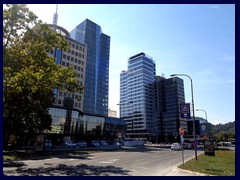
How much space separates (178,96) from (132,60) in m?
44.3

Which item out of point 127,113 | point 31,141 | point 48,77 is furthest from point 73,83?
point 127,113

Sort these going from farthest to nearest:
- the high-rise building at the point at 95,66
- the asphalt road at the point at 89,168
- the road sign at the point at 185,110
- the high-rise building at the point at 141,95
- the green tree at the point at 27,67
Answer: the high-rise building at the point at 141,95 < the high-rise building at the point at 95,66 < the road sign at the point at 185,110 < the green tree at the point at 27,67 < the asphalt road at the point at 89,168

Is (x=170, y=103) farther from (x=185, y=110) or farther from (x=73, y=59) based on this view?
(x=185, y=110)

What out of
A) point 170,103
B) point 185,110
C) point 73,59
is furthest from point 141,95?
point 185,110

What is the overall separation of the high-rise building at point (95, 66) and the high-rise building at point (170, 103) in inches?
2047

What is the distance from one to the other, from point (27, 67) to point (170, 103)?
166013 millimetres

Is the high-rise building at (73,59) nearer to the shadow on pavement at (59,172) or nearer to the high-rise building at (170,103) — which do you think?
the shadow on pavement at (59,172)

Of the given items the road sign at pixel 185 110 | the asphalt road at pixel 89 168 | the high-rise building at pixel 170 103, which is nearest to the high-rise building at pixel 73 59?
the asphalt road at pixel 89 168

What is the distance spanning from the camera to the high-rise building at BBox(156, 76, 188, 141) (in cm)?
16988

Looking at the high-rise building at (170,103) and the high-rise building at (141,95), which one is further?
the high-rise building at (141,95)

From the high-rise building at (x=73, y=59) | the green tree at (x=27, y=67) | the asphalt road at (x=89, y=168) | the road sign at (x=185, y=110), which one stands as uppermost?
the high-rise building at (x=73, y=59)

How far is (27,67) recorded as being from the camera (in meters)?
18.4

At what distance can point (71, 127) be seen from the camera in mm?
64812

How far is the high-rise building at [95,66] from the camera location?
133250 millimetres
